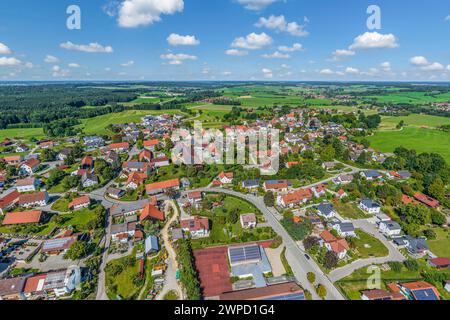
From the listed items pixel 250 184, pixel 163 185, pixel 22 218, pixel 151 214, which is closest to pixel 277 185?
pixel 250 184

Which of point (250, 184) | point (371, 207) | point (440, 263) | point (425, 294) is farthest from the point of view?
point (250, 184)

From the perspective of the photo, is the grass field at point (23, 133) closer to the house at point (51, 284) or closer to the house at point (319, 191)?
the house at point (51, 284)

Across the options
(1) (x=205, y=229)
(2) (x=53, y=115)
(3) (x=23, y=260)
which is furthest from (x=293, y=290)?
(2) (x=53, y=115)

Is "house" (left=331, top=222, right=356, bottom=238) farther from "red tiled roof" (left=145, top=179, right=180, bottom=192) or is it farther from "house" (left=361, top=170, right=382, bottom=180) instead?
"red tiled roof" (left=145, top=179, right=180, bottom=192)

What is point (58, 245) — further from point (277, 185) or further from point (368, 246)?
point (368, 246)

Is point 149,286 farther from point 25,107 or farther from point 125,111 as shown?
point 25,107
